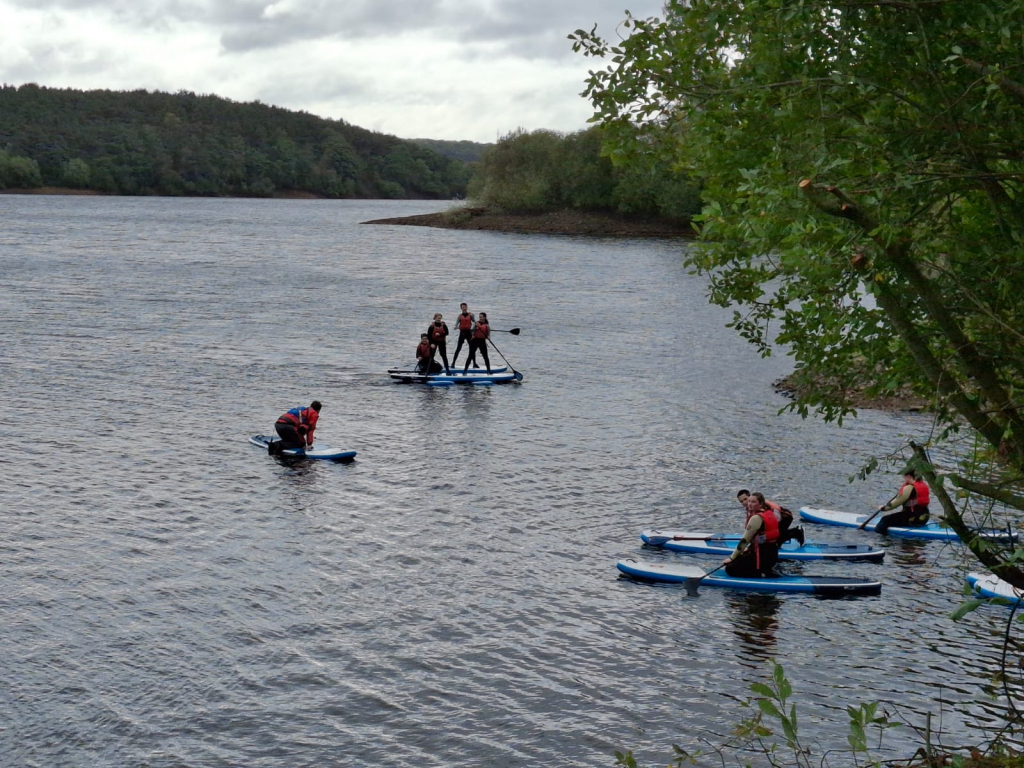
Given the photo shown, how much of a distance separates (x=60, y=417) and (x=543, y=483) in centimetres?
1387

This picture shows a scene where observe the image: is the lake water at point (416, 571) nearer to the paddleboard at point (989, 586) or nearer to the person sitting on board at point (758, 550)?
the paddleboard at point (989, 586)

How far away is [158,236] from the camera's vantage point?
11262 cm

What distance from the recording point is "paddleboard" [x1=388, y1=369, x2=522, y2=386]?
3725cm

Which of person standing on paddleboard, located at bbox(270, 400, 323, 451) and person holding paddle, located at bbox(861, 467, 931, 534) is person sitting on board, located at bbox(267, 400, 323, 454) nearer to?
person standing on paddleboard, located at bbox(270, 400, 323, 451)

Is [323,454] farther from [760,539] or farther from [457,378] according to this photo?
[760,539]

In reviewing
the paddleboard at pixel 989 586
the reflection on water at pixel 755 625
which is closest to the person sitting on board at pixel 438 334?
the reflection on water at pixel 755 625

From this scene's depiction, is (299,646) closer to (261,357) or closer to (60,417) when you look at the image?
(60,417)

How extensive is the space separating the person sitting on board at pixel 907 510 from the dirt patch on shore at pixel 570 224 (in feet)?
312

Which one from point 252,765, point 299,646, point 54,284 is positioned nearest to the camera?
point 252,765

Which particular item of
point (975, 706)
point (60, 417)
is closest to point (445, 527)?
point (975, 706)

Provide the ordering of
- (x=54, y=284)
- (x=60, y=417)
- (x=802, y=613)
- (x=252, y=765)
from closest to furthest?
(x=252, y=765)
(x=802, y=613)
(x=60, y=417)
(x=54, y=284)

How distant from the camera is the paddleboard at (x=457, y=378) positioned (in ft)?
122

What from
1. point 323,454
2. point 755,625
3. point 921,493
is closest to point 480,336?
point 323,454

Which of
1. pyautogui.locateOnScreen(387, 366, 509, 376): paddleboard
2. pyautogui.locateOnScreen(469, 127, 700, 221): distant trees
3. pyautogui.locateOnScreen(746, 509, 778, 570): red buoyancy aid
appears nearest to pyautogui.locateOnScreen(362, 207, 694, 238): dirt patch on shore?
pyautogui.locateOnScreen(469, 127, 700, 221): distant trees
